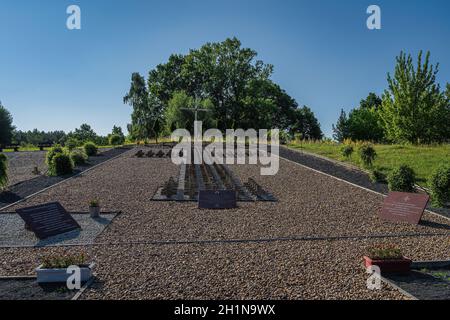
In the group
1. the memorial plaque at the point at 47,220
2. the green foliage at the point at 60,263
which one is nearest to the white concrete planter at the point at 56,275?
the green foliage at the point at 60,263

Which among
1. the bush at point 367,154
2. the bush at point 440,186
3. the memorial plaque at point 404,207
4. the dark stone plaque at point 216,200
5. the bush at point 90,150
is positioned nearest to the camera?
the memorial plaque at point 404,207

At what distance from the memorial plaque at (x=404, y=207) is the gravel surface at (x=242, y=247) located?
394 mm

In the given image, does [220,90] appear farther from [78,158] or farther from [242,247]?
[242,247]

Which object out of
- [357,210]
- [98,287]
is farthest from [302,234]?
[98,287]

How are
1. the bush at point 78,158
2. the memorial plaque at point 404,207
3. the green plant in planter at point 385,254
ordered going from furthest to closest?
the bush at point 78,158 → the memorial plaque at point 404,207 → the green plant in planter at point 385,254

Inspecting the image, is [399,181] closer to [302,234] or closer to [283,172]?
[302,234]

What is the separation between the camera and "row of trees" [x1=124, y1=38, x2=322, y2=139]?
66.6m

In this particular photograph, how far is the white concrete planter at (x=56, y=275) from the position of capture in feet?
20.8

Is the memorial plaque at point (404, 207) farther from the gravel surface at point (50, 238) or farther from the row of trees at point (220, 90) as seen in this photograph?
the row of trees at point (220, 90)

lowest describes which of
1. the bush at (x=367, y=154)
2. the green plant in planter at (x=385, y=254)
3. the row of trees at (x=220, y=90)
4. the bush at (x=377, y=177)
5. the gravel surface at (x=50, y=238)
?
the gravel surface at (x=50, y=238)

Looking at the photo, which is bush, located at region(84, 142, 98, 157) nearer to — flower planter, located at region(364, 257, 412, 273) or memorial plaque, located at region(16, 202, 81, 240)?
memorial plaque, located at region(16, 202, 81, 240)

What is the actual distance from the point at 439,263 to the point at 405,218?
388 cm

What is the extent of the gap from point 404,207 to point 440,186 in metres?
2.10

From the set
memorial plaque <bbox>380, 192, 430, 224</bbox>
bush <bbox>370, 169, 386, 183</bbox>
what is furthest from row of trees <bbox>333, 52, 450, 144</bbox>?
memorial plaque <bbox>380, 192, 430, 224</bbox>
